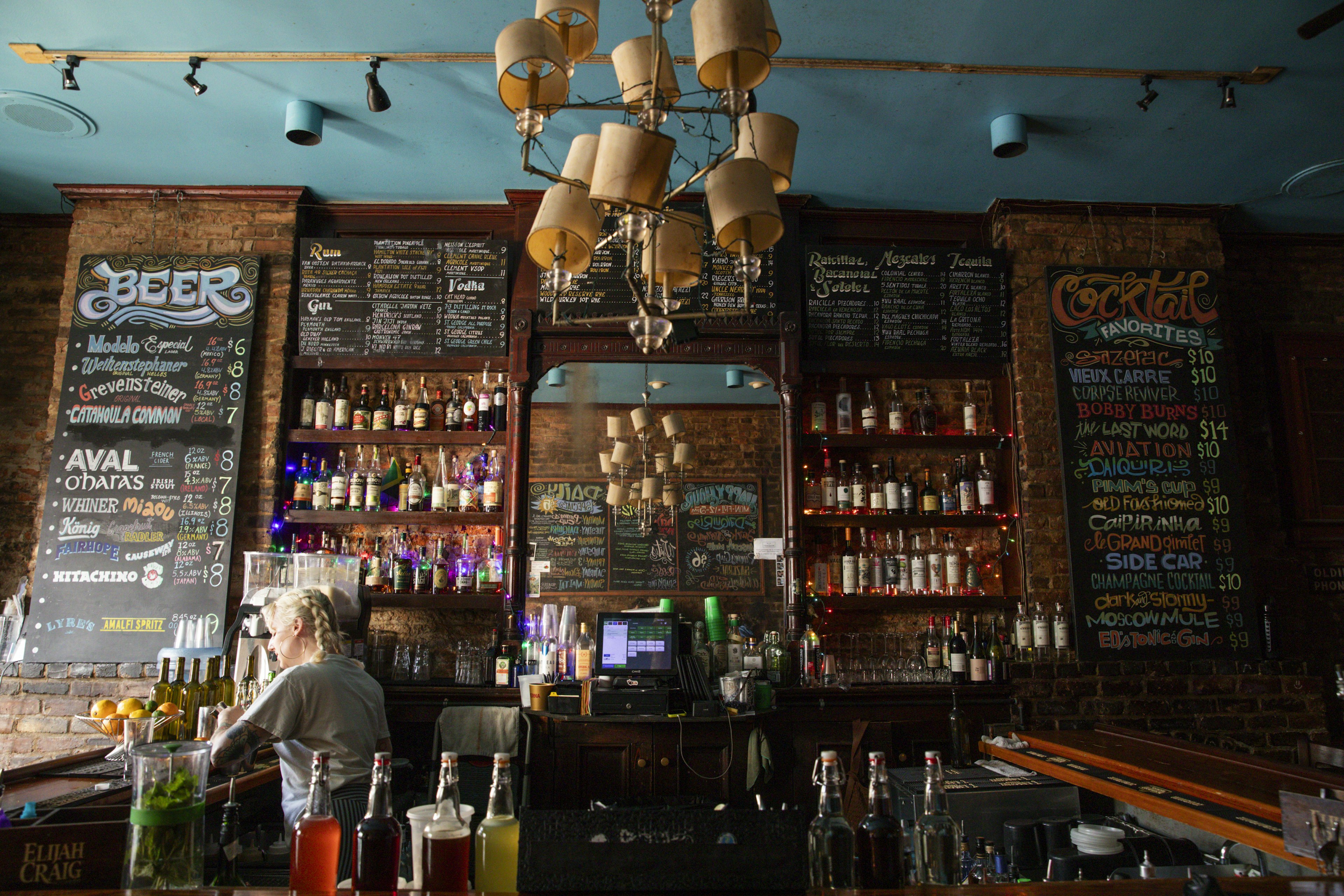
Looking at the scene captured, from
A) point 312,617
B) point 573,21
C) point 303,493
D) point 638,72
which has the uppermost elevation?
point 573,21

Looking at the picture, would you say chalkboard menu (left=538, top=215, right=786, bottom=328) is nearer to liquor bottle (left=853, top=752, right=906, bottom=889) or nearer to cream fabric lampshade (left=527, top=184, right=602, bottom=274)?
cream fabric lampshade (left=527, top=184, right=602, bottom=274)

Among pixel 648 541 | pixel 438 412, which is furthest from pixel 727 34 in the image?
pixel 648 541

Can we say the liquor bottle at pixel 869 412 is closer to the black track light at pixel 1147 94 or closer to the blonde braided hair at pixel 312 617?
the black track light at pixel 1147 94

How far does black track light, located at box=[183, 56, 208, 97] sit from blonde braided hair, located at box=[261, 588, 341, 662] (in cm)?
242

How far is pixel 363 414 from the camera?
487 centimetres

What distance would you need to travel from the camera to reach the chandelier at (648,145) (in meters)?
1.84

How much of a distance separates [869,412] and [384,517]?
9.22 ft

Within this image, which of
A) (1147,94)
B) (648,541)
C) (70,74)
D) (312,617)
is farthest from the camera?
(648,541)

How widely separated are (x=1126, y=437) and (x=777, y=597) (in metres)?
3.19

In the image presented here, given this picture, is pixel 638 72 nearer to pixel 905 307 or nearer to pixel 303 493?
pixel 905 307

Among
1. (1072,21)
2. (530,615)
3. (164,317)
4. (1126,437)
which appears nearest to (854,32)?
(1072,21)

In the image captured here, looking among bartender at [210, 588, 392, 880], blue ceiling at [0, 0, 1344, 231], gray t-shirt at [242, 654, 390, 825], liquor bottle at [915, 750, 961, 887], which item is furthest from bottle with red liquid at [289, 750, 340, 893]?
blue ceiling at [0, 0, 1344, 231]

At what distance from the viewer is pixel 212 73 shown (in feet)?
12.8

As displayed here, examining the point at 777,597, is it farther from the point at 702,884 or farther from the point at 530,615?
the point at 702,884
